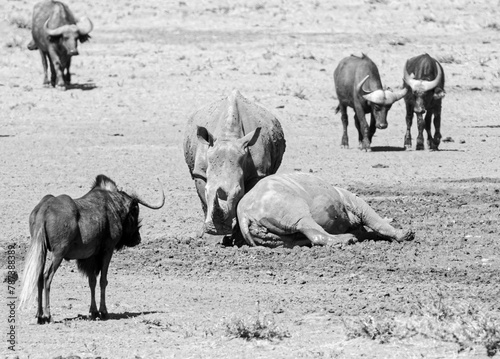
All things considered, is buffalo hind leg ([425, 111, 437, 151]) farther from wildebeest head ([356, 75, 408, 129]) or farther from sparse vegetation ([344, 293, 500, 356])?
sparse vegetation ([344, 293, 500, 356])

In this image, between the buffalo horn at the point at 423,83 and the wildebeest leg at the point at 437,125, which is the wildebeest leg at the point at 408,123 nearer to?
the buffalo horn at the point at 423,83

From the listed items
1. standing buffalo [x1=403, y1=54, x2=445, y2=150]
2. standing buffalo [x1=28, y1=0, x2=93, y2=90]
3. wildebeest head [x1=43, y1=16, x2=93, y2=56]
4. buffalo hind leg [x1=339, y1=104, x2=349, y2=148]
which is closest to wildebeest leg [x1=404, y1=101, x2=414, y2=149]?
standing buffalo [x1=403, y1=54, x2=445, y2=150]

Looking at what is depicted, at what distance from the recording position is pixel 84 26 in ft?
98.8

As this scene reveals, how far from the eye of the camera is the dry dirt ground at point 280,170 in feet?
28.2

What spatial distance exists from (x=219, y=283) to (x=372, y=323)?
242 centimetres

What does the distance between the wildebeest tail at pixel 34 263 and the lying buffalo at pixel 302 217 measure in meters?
3.39

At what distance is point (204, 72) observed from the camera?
26.6m

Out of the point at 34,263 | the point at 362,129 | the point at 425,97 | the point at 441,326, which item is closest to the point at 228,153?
the point at 34,263

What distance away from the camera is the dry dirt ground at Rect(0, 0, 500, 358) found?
8609 millimetres

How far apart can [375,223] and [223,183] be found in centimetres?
153

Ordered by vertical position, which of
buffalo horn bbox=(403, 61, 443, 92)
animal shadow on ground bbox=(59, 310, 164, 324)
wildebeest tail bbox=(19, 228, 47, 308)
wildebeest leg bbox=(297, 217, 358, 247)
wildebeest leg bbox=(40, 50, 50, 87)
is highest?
wildebeest tail bbox=(19, 228, 47, 308)

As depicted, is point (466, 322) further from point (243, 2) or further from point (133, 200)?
point (243, 2)

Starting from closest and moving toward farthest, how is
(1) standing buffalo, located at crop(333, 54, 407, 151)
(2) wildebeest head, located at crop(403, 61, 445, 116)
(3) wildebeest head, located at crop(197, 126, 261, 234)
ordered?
(3) wildebeest head, located at crop(197, 126, 261, 234) < (1) standing buffalo, located at crop(333, 54, 407, 151) < (2) wildebeest head, located at crop(403, 61, 445, 116)

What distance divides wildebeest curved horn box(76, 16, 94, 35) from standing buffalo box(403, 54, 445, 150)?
804cm
